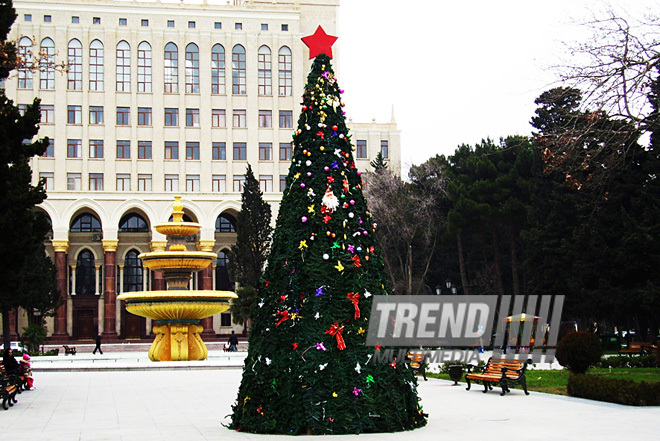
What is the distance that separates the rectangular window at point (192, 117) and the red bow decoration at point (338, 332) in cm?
4753

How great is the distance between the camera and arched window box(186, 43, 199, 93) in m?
54.9

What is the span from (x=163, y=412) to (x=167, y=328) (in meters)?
15.6

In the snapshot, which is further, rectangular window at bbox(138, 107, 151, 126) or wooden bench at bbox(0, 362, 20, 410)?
rectangular window at bbox(138, 107, 151, 126)

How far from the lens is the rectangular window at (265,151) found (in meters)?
55.1

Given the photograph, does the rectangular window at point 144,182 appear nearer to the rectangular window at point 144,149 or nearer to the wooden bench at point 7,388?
the rectangular window at point 144,149

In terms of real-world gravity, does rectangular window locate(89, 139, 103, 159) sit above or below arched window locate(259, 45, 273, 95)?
below

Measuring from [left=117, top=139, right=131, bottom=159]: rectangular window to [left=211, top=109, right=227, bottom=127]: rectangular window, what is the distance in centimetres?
607

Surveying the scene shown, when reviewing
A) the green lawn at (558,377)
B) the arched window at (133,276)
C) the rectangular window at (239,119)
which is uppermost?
the rectangular window at (239,119)

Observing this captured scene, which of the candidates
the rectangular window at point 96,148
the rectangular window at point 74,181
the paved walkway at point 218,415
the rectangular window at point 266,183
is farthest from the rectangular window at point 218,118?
the paved walkway at point 218,415

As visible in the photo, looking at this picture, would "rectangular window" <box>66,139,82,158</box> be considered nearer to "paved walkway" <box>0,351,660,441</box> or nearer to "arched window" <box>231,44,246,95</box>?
"arched window" <box>231,44,246,95</box>

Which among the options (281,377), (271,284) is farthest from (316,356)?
(271,284)

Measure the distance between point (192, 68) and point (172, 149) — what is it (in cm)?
603

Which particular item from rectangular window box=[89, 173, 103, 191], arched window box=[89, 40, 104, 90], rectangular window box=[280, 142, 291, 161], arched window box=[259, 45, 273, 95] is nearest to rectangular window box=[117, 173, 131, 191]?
rectangular window box=[89, 173, 103, 191]

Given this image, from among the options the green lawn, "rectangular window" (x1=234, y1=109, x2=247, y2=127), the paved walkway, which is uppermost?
"rectangular window" (x1=234, y1=109, x2=247, y2=127)
